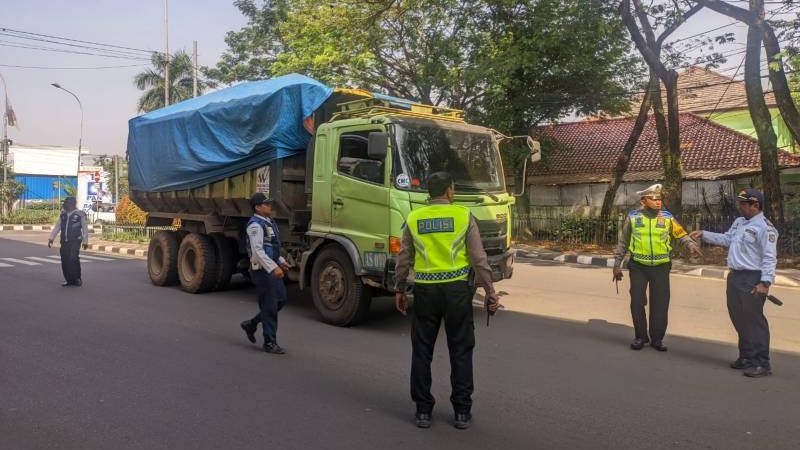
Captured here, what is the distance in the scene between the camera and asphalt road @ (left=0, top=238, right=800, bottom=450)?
374 cm

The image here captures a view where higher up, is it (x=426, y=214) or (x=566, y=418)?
(x=426, y=214)

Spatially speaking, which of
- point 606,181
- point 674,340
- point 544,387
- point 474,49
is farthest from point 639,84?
point 544,387

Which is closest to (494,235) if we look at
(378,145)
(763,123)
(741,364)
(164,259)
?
(378,145)

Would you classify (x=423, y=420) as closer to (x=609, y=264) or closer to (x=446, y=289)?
(x=446, y=289)

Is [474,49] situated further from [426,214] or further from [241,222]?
[426,214]

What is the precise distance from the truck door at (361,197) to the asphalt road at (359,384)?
97 centimetres

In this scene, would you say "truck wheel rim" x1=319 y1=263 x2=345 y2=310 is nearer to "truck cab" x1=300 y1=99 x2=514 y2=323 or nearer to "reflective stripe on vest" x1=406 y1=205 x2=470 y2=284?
"truck cab" x1=300 y1=99 x2=514 y2=323

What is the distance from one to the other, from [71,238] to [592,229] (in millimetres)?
13601

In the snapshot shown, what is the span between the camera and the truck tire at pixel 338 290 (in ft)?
22.1

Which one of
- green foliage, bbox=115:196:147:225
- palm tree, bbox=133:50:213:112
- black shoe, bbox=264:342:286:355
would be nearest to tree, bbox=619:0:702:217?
black shoe, bbox=264:342:286:355

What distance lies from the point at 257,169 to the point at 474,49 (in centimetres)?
1114

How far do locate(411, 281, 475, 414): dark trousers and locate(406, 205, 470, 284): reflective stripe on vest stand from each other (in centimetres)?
7

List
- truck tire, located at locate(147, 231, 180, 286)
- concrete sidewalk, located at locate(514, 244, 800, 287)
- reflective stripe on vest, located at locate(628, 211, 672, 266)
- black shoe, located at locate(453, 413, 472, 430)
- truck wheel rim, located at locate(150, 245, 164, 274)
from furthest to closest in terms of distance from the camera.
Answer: concrete sidewalk, located at locate(514, 244, 800, 287), truck wheel rim, located at locate(150, 245, 164, 274), truck tire, located at locate(147, 231, 180, 286), reflective stripe on vest, located at locate(628, 211, 672, 266), black shoe, located at locate(453, 413, 472, 430)

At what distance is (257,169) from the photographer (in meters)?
8.00
